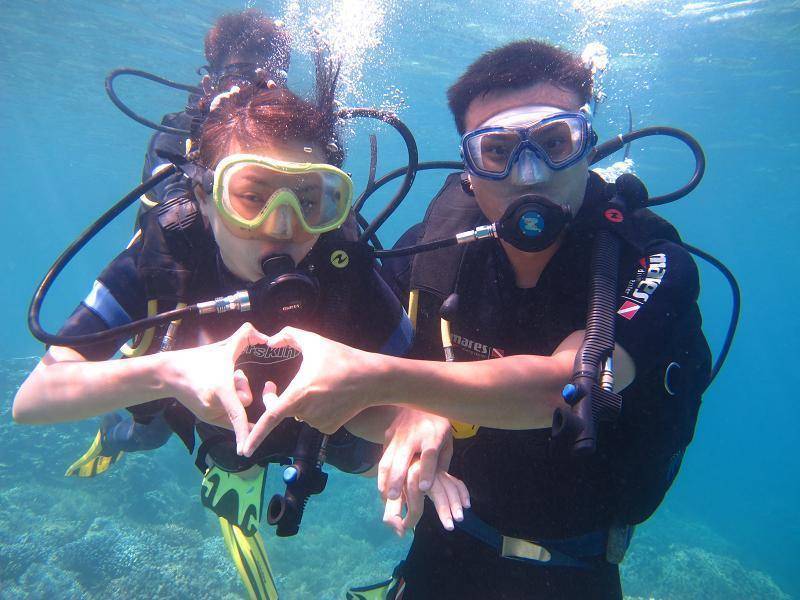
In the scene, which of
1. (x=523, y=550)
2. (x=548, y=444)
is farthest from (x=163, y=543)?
(x=548, y=444)

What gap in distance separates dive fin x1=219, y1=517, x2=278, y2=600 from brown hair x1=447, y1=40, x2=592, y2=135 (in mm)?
4491

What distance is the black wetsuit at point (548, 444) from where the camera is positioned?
288cm

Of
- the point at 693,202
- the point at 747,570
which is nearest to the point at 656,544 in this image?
the point at 747,570

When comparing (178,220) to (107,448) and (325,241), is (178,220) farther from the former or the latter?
(107,448)

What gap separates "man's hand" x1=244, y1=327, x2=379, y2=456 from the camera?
1673 mm

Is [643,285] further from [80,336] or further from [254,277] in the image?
[80,336]

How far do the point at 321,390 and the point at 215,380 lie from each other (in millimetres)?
448

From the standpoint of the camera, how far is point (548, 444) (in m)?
2.83

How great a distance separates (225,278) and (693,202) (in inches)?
1769

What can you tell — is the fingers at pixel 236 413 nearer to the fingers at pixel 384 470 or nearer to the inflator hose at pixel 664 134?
the fingers at pixel 384 470

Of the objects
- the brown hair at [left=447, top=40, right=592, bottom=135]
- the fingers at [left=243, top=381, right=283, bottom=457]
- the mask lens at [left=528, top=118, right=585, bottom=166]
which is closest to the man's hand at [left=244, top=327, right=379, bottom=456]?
the fingers at [left=243, top=381, right=283, bottom=457]

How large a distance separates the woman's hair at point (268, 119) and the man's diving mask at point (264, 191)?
0.19 m

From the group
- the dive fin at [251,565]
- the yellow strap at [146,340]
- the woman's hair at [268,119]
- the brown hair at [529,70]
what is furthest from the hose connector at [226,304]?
the dive fin at [251,565]

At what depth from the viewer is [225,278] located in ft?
10.0
